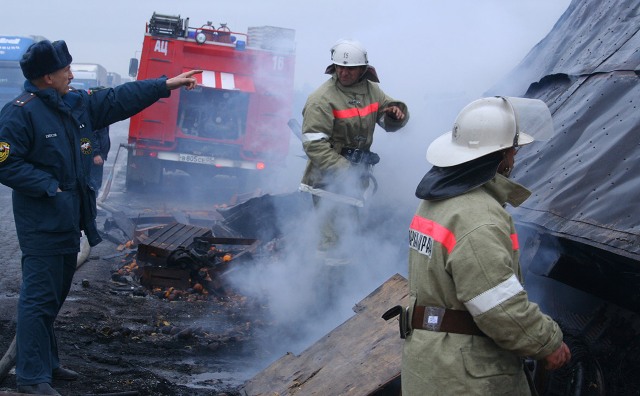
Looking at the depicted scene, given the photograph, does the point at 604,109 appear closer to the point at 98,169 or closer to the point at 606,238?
the point at 606,238

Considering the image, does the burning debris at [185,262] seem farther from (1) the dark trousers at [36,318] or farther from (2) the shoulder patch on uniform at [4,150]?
(2) the shoulder patch on uniform at [4,150]

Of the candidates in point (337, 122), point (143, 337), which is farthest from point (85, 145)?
point (337, 122)

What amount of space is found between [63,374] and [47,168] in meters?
1.29

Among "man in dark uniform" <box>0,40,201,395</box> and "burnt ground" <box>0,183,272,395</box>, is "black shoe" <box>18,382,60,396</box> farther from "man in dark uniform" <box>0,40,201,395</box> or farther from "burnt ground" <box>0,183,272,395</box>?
"burnt ground" <box>0,183,272,395</box>

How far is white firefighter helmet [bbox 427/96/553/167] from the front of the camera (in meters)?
2.63

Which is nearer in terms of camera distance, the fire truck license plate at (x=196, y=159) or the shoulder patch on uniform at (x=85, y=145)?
the shoulder patch on uniform at (x=85, y=145)

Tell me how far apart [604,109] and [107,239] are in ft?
23.1

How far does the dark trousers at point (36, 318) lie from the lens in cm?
416

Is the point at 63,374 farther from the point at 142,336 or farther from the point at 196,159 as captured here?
the point at 196,159

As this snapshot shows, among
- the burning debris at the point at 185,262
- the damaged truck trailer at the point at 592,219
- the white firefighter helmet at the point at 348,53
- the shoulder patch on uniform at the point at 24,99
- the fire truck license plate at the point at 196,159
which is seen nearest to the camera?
the damaged truck trailer at the point at 592,219

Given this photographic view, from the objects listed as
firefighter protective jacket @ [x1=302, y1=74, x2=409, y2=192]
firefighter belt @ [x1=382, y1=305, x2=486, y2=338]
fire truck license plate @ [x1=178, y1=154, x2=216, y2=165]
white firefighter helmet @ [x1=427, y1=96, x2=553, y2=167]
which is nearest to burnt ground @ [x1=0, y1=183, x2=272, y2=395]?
firefighter protective jacket @ [x1=302, y1=74, x2=409, y2=192]

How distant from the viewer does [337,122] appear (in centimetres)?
580

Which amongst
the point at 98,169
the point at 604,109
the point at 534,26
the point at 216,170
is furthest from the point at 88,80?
the point at 604,109

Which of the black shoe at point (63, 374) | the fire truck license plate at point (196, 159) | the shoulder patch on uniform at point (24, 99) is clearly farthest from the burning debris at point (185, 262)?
the fire truck license plate at point (196, 159)
